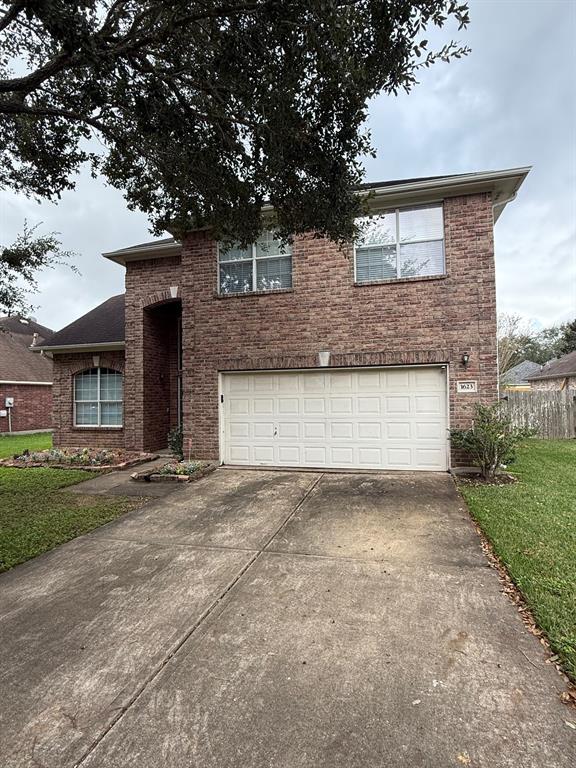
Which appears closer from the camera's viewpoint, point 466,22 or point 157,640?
point 157,640

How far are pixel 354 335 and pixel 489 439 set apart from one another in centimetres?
328

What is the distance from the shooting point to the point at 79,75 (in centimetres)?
462

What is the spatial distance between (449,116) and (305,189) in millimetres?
7478

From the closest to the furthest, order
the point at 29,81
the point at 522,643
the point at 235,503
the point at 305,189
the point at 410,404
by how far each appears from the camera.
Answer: the point at 522,643 → the point at 29,81 → the point at 305,189 → the point at 235,503 → the point at 410,404

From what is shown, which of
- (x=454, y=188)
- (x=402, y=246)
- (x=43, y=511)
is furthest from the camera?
(x=402, y=246)

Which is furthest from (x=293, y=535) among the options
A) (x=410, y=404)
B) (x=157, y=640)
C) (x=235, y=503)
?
(x=410, y=404)

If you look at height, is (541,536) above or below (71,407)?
below

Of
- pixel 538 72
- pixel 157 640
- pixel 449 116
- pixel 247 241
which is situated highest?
pixel 538 72

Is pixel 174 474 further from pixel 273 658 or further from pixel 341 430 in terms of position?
pixel 273 658

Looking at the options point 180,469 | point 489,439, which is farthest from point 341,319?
point 180,469

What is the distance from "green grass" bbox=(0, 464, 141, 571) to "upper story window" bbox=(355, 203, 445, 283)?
6.54m

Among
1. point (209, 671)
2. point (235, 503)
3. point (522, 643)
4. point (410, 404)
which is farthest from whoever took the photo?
point (410, 404)

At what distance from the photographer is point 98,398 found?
1231cm

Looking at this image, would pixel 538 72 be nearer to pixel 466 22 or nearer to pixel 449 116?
pixel 449 116
